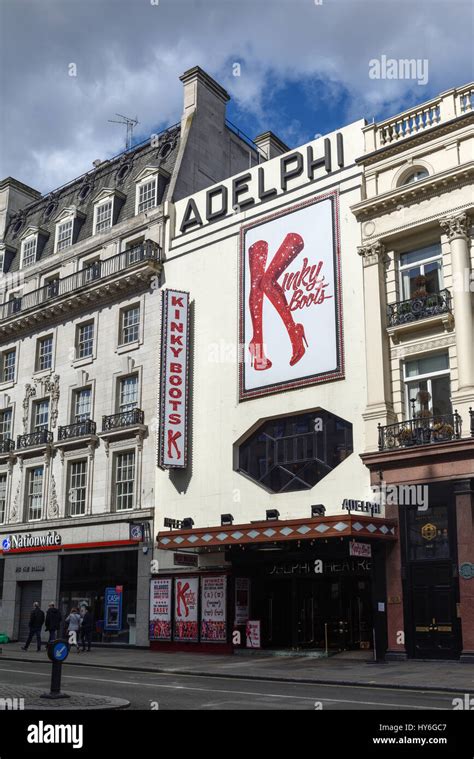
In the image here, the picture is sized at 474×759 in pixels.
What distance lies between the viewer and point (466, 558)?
876 inches

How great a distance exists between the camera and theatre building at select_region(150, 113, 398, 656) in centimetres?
2592

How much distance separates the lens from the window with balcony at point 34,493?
37.2m

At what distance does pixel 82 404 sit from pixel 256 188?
41.6ft

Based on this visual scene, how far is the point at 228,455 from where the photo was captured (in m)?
29.6

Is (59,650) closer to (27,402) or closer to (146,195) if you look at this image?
(27,402)

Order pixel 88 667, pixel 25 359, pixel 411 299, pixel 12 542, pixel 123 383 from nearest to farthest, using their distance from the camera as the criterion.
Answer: pixel 88 667, pixel 411 299, pixel 123 383, pixel 12 542, pixel 25 359

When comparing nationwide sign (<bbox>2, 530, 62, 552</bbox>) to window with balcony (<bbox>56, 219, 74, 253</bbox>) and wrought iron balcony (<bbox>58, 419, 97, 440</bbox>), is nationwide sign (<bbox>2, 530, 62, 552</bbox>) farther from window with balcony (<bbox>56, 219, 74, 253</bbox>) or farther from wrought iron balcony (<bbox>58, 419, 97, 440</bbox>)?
window with balcony (<bbox>56, 219, 74, 253</bbox>)

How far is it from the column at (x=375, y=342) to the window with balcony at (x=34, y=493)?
18.2m

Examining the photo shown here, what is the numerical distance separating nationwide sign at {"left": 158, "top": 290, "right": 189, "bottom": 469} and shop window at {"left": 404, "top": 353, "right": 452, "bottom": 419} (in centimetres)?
950

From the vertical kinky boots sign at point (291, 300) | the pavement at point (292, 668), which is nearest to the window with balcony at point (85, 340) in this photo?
the vertical kinky boots sign at point (291, 300)
